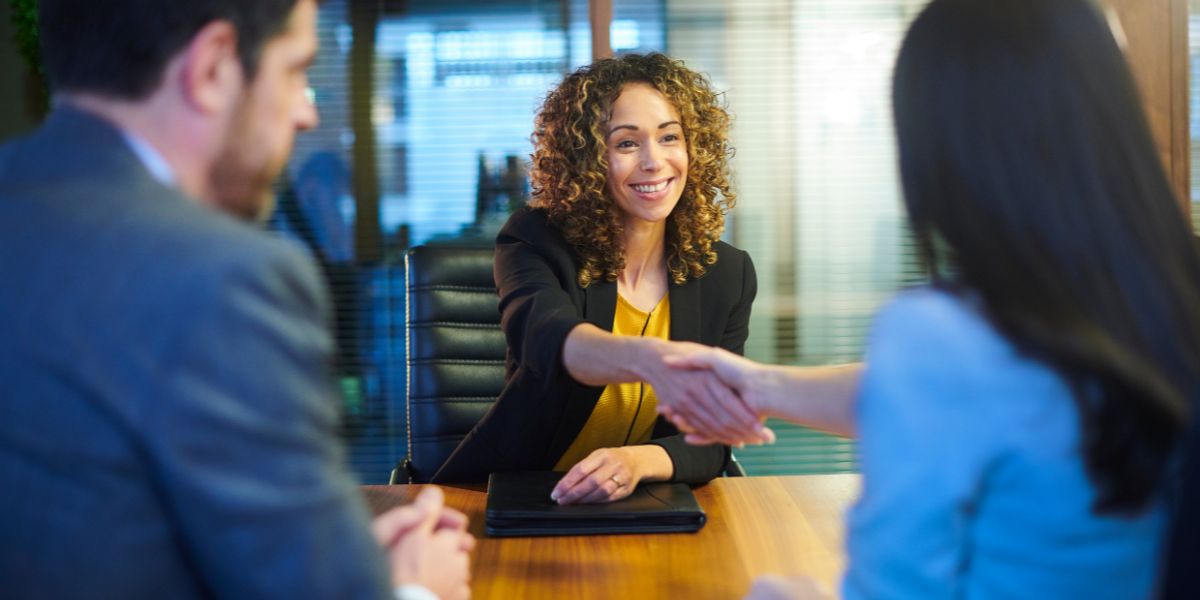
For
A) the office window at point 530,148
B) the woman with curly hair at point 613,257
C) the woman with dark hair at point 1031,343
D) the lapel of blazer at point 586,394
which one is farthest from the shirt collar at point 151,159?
the office window at point 530,148

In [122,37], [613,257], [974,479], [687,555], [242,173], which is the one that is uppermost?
[122,37]

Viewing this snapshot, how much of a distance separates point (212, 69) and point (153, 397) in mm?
304

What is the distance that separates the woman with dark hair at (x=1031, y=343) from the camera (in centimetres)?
81

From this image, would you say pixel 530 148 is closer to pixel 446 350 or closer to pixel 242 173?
pixel 446 350

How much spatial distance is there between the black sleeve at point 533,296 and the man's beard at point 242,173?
91cm

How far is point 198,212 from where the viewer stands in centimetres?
78

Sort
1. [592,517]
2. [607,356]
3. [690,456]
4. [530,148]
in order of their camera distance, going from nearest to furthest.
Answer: [592,517], [607,356], [690,456], [530,148]

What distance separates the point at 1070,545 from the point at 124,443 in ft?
2.36

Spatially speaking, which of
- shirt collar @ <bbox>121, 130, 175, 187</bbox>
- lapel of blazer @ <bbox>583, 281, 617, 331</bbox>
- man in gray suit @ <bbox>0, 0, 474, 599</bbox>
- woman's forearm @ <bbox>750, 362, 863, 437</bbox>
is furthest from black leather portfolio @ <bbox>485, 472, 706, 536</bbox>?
shirt collar @ <bbox>121, 130, 175, 187</bbox>

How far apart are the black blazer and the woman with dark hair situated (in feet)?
3.23

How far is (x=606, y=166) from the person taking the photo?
2219 mm

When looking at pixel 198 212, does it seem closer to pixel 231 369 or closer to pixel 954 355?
pixel 231 369

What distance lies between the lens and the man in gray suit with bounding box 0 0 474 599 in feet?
2.29

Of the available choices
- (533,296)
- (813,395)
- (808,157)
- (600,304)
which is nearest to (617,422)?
(600,304)
